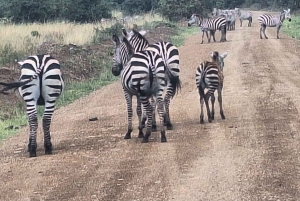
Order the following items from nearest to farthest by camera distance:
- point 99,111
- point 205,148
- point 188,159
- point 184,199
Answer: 1. point 184,199
2. point 188,159
3. point 205,148
4. point 99,111

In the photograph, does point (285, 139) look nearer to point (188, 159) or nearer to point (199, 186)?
point (188, 159)

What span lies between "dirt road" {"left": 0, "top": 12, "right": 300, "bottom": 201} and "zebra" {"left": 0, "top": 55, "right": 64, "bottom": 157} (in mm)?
381

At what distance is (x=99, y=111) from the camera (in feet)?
50.4

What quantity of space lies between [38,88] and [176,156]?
275 cm

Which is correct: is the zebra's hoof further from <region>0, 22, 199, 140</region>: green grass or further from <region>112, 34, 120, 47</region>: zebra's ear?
<region>112, 34, 120, 47</region>: zebra's ear

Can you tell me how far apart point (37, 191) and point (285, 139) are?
4493 mm

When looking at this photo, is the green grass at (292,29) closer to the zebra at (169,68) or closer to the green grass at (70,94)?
the green grass at (70,94)

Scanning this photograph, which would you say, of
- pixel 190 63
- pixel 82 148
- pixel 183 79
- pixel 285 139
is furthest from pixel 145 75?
pixel 190 63

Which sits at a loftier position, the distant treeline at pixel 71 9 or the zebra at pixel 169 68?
the zebra at pixel 169 68

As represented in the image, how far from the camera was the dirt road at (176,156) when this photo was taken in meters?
8.08

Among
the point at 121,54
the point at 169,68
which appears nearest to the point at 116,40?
the point at 121,54

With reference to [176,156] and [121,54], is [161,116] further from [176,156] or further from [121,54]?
[121,54]

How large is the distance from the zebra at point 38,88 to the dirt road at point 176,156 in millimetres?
381

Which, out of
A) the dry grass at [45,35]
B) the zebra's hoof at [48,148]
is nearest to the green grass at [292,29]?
the dry grass at [45,35]
